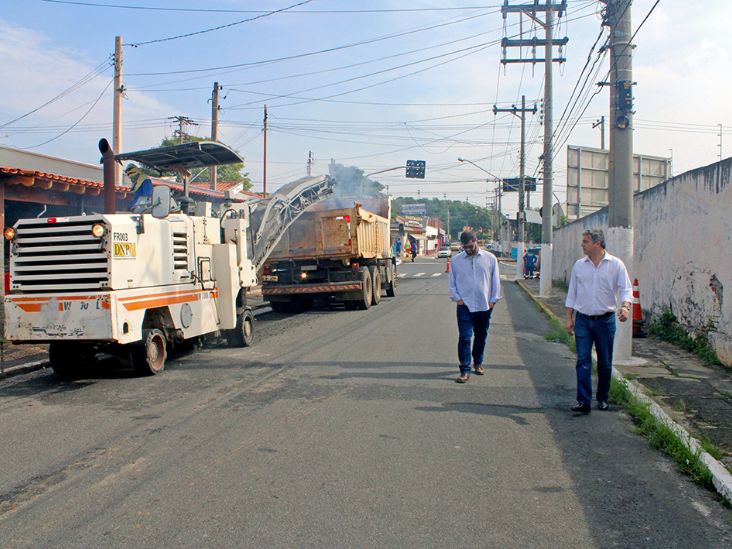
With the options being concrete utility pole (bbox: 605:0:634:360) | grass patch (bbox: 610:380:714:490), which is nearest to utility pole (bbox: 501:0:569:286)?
concrete utility pole (bbox: 605:0:634:360)

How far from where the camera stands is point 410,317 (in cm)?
1540

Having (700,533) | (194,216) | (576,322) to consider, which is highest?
(194,216)

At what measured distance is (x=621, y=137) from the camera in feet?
31.6

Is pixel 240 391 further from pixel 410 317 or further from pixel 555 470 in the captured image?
pixel 410 317

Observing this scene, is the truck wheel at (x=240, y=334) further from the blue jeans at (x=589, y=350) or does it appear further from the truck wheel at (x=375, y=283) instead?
the truck wheel at (x=375, y=283)

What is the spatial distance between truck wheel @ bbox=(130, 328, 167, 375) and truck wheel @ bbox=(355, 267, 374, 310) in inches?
344

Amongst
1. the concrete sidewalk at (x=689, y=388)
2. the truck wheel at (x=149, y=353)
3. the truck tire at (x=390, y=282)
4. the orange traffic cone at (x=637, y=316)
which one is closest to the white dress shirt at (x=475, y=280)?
the concrete sidewalk at (x=689, y=388)

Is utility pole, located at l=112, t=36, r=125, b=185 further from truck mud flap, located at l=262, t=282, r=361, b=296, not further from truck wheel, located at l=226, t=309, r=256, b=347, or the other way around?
truck wheel, located at l=226, t=309, r=256, b=347

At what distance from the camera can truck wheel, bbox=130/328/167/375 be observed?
8.34 meters

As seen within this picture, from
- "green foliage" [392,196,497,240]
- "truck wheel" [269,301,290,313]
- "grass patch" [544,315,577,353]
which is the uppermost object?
"green foliage" [392,196,497,240]

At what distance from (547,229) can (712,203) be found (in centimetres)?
1302

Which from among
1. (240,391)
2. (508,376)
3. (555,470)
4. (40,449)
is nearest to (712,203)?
(508,376)

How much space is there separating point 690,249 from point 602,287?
200 inches

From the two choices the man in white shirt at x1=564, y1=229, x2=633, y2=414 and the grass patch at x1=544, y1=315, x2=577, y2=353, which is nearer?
the man in white shirt at x1=564, y1=229, x2=633, y2=414
